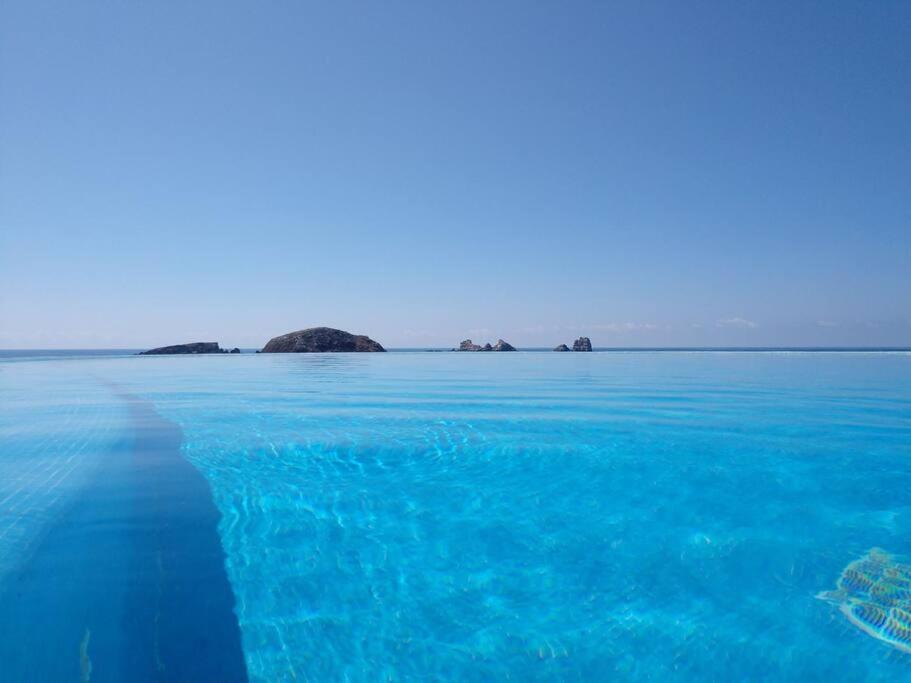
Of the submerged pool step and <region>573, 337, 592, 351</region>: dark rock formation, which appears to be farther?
<region>573, 337, 592, 351</region>: dark rock formation

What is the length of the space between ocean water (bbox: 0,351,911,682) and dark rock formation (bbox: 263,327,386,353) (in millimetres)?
76320

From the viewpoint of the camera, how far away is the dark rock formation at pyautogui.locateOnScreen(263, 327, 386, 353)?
82688 mm

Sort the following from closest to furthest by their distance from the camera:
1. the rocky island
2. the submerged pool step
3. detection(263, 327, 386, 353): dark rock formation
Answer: the submerged pool step < the rocky island < detection(263, 327, 386, 353): dark rock formation

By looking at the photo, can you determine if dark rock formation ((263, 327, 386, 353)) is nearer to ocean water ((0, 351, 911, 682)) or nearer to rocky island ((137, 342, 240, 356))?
rocky island ((137, 342, 240, 356))

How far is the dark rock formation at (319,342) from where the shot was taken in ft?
271

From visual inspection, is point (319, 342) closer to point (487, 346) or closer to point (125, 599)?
point (487, 346)

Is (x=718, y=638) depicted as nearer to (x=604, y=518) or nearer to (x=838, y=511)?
(x=604, y=518)

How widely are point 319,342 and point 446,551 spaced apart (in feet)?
→ 272

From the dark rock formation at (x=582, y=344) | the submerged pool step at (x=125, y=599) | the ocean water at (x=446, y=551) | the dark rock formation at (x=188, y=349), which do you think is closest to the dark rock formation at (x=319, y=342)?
the dark rock formation at (x=188, y=349)

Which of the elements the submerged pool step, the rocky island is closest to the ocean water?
the submerged pool step

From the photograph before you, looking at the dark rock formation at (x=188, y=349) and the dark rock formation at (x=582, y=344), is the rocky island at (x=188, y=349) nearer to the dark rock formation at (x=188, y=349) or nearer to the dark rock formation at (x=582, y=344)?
the dark rock formation at (x=188, y=349)

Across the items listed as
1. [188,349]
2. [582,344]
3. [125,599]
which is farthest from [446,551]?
[188,349]

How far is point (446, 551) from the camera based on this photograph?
4316 mm

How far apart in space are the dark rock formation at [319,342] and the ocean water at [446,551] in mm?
76320
